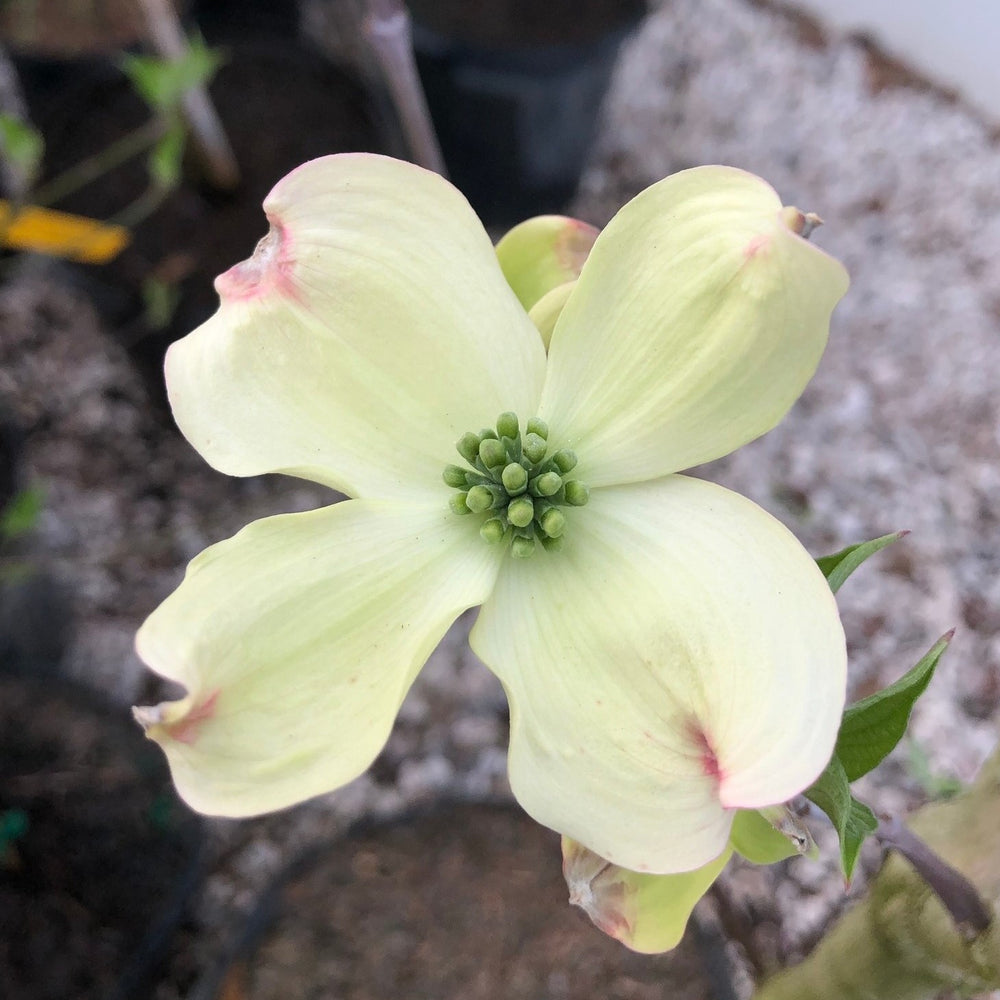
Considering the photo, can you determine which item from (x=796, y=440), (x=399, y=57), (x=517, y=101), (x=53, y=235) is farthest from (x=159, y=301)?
(x=796, y=440)

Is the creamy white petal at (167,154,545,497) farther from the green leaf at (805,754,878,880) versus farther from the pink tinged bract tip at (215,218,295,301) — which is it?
the green leaf at (805,754,878,880)

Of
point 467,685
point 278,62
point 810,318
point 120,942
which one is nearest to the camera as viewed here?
point 810,318

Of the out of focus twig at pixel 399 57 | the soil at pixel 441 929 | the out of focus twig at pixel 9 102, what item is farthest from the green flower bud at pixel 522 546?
the out of focus twig at pixel 9 102

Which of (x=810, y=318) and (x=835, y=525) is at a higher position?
(x=810, y=318)

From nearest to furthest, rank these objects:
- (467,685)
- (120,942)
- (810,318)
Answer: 1. (810,318)
2. (120,942)
3. (467,685)

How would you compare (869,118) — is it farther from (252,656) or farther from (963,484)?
(252,656)

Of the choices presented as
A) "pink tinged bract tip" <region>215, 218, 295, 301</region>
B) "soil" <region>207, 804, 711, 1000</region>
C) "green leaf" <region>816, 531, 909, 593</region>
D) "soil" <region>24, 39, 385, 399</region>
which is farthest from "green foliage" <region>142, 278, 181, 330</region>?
"green leaf" <region>816, 531, 909, 593</region>

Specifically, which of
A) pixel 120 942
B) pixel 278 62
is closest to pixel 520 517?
pixel 120 942
